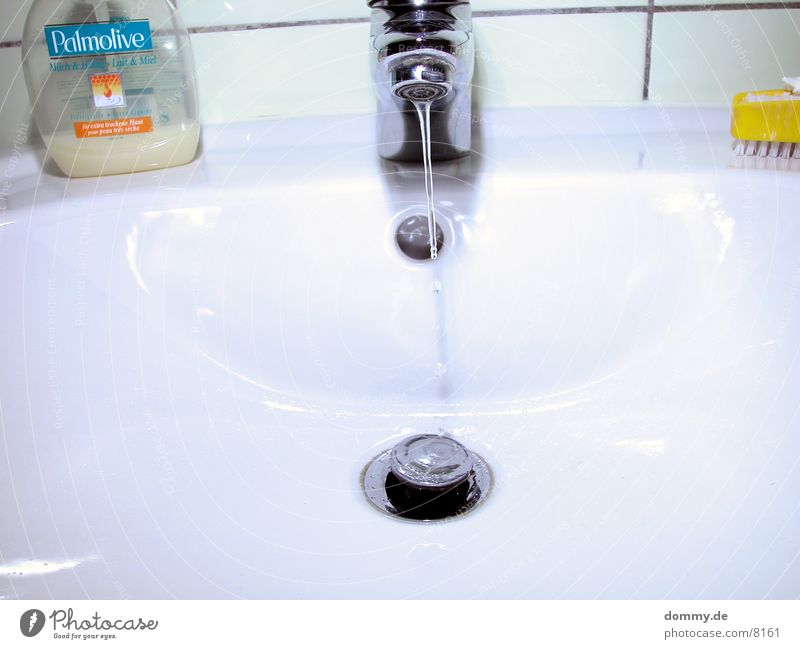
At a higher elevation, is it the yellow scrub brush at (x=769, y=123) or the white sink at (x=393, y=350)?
the yellow scrub brush at (x=769, y=123)

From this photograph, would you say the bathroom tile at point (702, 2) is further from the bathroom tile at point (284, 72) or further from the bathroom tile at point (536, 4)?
the bathroom tile at point (284, 72)


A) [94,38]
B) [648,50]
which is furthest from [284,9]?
[648,50]

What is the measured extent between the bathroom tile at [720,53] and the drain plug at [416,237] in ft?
0.61

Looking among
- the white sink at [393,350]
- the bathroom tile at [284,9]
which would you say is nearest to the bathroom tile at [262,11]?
the bathroom tile at [284,9]

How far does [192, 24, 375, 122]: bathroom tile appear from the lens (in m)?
0.44

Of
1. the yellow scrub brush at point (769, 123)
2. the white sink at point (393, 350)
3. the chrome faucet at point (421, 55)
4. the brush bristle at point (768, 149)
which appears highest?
the chrome faucet at point (421, 55)

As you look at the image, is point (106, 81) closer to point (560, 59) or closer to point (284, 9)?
point (284, 9)

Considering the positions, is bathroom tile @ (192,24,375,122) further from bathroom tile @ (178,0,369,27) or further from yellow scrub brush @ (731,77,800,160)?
yellow scrub brush @ (731,77,800,160)

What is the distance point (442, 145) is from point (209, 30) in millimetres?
170

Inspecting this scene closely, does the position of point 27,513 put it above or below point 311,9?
below

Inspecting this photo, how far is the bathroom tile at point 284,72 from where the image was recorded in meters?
0.44
